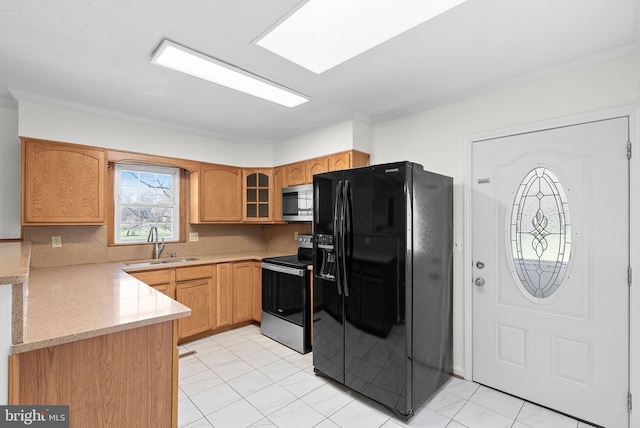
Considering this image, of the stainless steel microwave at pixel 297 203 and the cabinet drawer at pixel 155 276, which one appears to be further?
the stainless steel microwave at pixel 297 203

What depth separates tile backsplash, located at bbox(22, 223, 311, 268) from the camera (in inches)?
119

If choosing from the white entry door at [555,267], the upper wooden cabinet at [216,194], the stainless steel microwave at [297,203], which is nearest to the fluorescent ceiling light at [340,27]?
the white entry door at [555,267]

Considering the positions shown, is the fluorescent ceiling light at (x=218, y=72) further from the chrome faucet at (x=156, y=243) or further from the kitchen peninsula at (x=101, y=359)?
the chrome faucet at (x=156, y=243)

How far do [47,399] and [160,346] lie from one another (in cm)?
43

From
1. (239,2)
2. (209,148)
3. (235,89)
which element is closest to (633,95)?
(239,2)

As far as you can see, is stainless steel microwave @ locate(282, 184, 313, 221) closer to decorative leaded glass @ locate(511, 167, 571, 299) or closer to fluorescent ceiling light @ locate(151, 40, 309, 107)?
fluorescent ceiling light @ locate(151, 40, 309, 107)

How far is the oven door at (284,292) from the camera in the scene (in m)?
3.17

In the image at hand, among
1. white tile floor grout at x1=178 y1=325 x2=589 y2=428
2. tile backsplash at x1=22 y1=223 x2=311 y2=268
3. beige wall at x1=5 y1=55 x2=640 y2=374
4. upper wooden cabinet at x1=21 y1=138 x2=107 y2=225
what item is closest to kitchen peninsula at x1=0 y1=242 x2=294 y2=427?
white tile floor grout at x1=178 y1=325 x2=589 y2=428

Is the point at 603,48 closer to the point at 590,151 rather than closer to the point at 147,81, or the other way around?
the point at 590,151

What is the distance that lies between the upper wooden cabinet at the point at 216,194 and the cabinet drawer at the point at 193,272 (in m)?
0.65

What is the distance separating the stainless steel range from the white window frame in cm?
128

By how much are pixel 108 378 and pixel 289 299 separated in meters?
2.00

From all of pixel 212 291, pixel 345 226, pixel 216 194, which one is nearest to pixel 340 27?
pixel 345 226

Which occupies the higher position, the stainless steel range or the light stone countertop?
the light stone countertop
